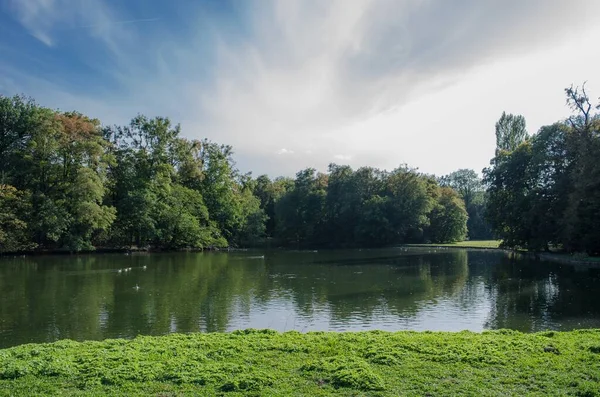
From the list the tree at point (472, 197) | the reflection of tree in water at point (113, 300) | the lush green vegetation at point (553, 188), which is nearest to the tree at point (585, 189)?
the lush green vegetation at point (553, 188)

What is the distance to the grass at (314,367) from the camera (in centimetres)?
788

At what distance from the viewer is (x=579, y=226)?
41.4 m

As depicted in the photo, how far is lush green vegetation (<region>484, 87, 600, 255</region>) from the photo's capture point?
4062cm

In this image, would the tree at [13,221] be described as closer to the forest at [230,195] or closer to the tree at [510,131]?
the forest at [230,195]

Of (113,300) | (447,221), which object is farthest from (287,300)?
(447,221)

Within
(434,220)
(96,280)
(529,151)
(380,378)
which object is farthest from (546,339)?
(434,220)

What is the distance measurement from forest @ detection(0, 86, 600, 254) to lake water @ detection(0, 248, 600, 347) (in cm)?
1346

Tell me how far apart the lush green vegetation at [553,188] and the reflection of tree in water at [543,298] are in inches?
258

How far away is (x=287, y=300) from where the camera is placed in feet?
76.6

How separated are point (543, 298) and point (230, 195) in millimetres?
59532

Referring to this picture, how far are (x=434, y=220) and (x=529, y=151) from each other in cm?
3175

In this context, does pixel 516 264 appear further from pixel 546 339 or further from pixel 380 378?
pixel 380 378

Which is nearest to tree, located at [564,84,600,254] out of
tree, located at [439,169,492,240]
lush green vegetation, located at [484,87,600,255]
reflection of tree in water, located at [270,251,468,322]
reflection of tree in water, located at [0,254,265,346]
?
lush green vegetation, located at [484,87,600,255]

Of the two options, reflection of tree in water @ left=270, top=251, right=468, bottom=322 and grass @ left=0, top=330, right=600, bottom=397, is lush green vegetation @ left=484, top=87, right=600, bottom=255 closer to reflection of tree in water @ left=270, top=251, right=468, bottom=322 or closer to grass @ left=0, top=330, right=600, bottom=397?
reflection of tree in water @ left=270, top=251, right=468, bottom=322
